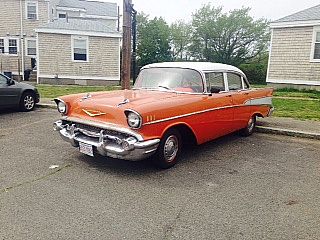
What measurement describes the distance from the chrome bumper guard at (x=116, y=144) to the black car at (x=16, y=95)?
222 inches

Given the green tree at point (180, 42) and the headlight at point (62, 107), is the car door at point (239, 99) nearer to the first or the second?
the headlight at point (62, 107)

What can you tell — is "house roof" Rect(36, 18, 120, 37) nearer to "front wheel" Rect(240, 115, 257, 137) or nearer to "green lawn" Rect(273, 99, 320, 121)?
"green lawn" Rect(273, 99, 320, 121)

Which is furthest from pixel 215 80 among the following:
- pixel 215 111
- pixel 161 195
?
pixel 161 195

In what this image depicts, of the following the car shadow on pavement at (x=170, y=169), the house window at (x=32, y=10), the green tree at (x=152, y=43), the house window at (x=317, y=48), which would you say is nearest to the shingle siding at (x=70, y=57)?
the house window at (x=32, y=10)

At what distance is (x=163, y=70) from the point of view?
20.3ft

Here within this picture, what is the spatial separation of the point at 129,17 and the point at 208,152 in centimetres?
505

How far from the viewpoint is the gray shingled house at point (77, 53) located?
20.2m

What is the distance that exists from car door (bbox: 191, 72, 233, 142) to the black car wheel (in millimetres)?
6691

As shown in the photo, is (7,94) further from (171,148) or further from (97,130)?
(171,148)

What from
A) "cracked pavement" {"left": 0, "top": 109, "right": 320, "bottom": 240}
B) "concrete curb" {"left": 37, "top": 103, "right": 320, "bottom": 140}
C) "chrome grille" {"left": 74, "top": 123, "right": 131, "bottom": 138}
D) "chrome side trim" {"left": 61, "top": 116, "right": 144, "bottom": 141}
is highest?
"chrome side trim" {"left": 61, "top": 116, "right": 144, "bottom": 141}

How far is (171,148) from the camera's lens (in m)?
5.12

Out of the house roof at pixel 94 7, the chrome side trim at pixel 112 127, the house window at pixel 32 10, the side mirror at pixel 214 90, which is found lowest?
the chrome side trim at pixel 112 127

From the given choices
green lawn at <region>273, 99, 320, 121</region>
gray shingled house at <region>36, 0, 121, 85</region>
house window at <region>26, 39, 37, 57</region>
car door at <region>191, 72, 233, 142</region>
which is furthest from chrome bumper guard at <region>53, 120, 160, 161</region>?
house window at <region>26, 39, 37, 57</region>

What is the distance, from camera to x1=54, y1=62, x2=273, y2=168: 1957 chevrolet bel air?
4602mm
